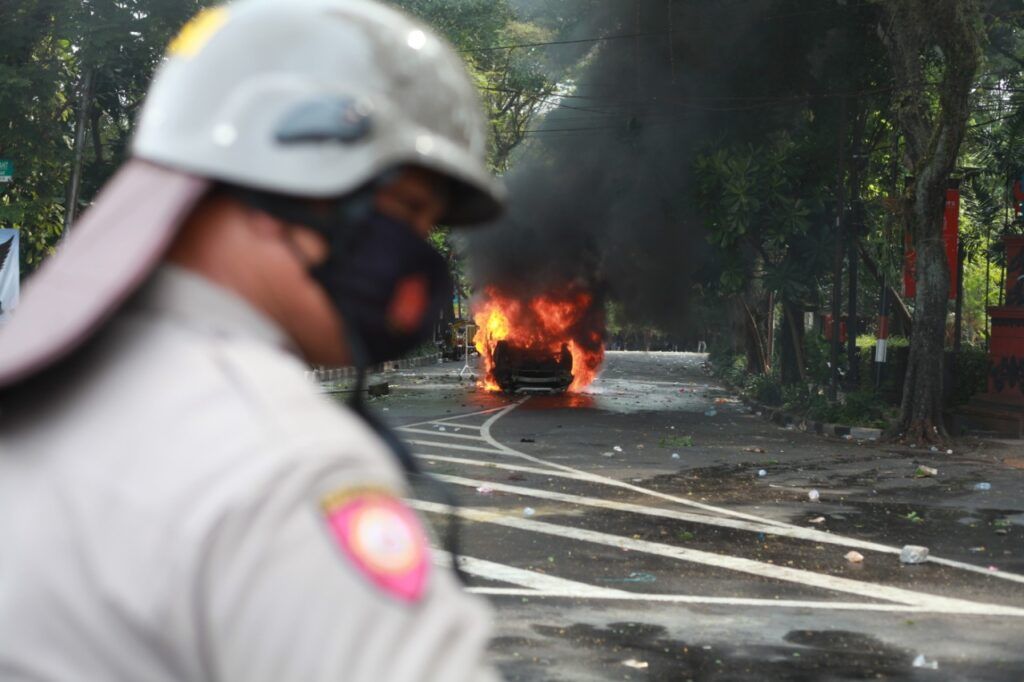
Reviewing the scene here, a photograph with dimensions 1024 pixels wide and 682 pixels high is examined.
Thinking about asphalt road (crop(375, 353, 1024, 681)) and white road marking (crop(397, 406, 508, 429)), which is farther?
white road marking (crop(397, 406, 508, 429))

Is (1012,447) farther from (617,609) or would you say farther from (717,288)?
(617,609)

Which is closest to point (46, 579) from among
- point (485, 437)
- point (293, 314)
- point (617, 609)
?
point (293, 314)

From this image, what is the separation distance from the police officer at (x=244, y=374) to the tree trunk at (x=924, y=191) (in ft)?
61.6

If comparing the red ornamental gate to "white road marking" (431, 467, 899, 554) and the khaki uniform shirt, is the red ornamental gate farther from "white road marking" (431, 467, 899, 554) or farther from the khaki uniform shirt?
the khaki uniform shirt

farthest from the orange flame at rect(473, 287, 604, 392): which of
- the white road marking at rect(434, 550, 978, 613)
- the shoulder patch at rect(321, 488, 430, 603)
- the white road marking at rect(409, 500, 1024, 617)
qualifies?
the shoulder patch at rect(321, 488, 430, 603)

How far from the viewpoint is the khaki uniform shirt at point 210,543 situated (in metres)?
0.95

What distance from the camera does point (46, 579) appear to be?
102 centimetres

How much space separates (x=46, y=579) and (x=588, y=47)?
3042cm

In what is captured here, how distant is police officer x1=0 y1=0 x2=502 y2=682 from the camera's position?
97cm

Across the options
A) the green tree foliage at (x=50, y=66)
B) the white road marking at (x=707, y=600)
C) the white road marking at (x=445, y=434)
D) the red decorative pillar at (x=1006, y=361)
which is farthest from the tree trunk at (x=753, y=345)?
the white road marking at (x=707, y=600)

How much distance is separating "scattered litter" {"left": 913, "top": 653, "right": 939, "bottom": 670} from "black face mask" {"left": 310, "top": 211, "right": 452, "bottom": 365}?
20.2 feet

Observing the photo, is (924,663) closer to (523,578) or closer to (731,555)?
(523,578)

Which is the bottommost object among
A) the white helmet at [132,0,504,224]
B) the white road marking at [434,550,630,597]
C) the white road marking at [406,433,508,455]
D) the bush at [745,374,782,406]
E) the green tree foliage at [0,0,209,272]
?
the white road marking at [434,550,630,597]

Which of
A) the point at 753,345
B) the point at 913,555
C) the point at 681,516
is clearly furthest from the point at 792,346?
the point at 913,555
